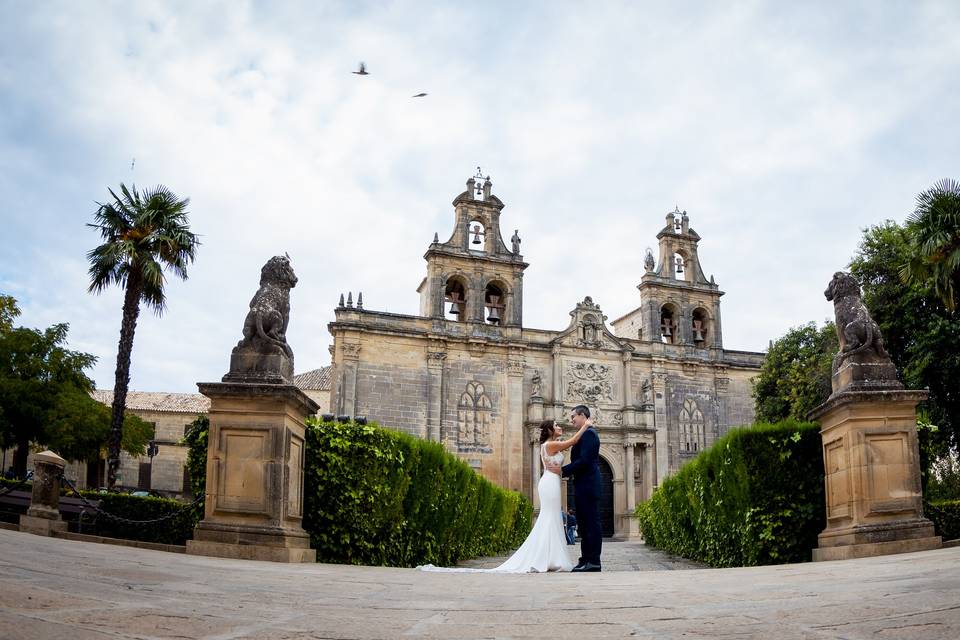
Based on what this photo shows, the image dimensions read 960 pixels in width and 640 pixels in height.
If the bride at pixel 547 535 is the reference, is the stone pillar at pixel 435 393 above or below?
above

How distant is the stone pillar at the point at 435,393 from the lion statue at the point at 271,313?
2266 cm

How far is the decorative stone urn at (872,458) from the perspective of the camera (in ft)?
31.5

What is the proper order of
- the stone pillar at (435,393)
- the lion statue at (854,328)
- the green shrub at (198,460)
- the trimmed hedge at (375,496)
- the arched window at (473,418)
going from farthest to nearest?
the arched window at (473,418)
the stone pillar at (435,393)
the green shrub at (198,460)
the trimmed hedge at (375,496)
the lion statue at (854,328)

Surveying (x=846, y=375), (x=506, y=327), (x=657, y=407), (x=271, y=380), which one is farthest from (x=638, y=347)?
(x=271, y=380)

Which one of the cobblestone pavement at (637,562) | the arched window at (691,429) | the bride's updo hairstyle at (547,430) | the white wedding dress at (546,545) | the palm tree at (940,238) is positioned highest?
the palm tree at (940,238)

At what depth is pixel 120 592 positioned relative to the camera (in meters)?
4.21

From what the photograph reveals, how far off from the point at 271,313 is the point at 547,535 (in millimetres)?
4232

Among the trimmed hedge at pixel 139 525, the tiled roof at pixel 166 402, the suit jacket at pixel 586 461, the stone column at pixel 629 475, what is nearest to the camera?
the suit jacket at pixel 586 461

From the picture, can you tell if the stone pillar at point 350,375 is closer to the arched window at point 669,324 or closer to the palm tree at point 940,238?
the arched window at point 669,324

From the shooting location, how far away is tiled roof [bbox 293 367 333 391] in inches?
1964

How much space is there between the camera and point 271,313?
9.77 meters

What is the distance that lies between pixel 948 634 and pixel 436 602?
262 centimetres

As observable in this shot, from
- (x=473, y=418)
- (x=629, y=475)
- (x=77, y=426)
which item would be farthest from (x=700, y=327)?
(x=77, y=426)

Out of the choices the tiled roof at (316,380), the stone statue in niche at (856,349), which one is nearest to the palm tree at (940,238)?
the stone statue in niche at (856,349)
